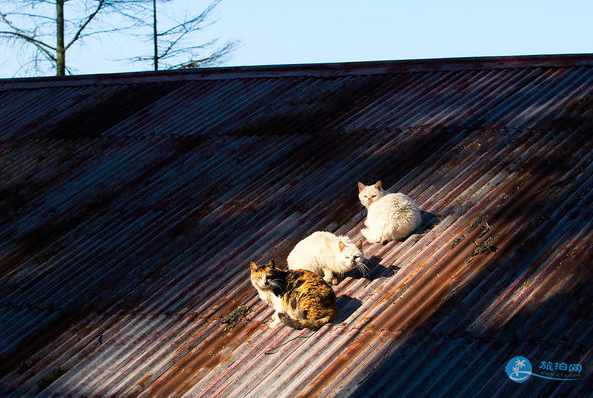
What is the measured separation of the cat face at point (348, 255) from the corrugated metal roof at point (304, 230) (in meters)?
0.32

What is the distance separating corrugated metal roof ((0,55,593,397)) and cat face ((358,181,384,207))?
1.02 feet

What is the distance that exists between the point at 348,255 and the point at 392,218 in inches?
34.5

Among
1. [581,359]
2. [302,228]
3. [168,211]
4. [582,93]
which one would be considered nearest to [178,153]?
[168,211]

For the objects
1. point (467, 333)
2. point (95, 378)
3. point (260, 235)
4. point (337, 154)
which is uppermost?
point (337, 154)

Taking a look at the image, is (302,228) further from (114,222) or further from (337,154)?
(114,222)

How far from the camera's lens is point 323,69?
1394 cm

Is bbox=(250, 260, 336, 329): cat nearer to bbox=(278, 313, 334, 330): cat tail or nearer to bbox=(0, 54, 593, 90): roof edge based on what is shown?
bbox=(278, 313, 334, 330): cat tail

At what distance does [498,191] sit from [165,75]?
10.1 m

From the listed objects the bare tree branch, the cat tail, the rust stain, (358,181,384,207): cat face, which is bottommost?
the rust stain

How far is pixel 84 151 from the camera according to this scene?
13.0 metres

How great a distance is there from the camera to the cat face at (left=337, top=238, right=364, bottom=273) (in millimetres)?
6895

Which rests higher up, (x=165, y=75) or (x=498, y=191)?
(x=165, y=75)

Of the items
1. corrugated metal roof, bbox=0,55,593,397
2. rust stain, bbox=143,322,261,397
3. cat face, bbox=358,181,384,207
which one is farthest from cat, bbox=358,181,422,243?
rust stain, bbox=143,322,261,397

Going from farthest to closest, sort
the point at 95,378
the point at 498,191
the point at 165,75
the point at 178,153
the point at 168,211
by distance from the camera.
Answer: the point at 165,75
the point at 178,153
the point at 168,211
the point at 498,191
the point at 95,378
